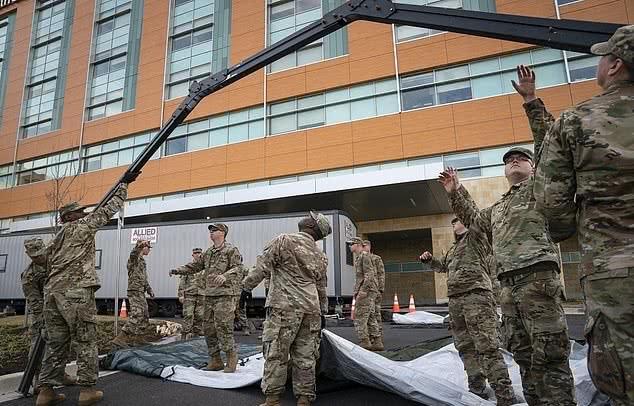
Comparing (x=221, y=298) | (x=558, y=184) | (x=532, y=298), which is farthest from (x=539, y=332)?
(x=221, y=298)

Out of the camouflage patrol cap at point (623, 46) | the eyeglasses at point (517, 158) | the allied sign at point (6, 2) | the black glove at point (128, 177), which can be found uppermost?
the allied sign at point (6, 2)

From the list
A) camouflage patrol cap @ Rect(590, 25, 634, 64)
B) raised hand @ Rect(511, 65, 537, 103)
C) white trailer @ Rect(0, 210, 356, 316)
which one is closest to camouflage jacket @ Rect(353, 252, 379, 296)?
raised hand @ Rect(511, 65, 537, 103)

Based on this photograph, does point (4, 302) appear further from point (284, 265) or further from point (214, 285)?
point (284, 265)

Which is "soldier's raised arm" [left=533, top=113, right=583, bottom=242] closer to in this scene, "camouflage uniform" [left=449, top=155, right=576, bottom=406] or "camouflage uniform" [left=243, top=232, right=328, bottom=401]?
"camouflage uniform" [left=449, top=155, right=576, bottom=406]

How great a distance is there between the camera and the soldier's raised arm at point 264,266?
13.0 ft

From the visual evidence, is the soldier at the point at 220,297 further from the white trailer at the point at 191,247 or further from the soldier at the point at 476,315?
the white trailer at the point at 191,247

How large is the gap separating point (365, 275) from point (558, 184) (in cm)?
581

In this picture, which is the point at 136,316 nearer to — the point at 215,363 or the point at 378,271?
the point at 215,363

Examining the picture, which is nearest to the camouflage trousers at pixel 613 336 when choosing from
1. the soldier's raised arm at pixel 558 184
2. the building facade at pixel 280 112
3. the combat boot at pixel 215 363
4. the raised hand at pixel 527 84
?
the soldier's raised arm at pixel 558 184

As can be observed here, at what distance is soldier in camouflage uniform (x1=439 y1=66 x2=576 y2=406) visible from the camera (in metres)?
2.66

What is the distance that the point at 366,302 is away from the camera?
7.36 m

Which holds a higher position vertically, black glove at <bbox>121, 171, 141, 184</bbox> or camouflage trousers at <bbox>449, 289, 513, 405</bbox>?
black glove at <bbox>121, 171, 141, 184</bbox>

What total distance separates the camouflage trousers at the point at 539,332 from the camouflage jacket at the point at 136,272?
7.96 meters

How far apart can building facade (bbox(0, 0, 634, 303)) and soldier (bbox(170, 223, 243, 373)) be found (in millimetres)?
11317
